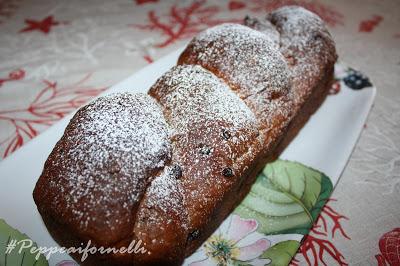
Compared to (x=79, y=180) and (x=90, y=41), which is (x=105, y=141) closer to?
(x=79, y=180)

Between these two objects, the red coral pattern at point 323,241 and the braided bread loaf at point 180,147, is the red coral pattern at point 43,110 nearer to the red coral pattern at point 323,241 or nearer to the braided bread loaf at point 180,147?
the braided bread loaf at point 180,147

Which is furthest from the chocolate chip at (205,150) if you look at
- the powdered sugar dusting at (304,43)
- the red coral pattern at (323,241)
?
the powdered sugar dusting at (304,43)

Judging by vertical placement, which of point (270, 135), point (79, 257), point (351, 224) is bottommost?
point (351, 224)

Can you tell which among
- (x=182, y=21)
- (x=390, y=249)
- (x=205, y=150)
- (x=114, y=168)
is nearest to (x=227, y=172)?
(x=205, y=150)

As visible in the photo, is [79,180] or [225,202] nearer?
[79,180]

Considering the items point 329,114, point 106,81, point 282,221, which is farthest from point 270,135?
point 106,81
